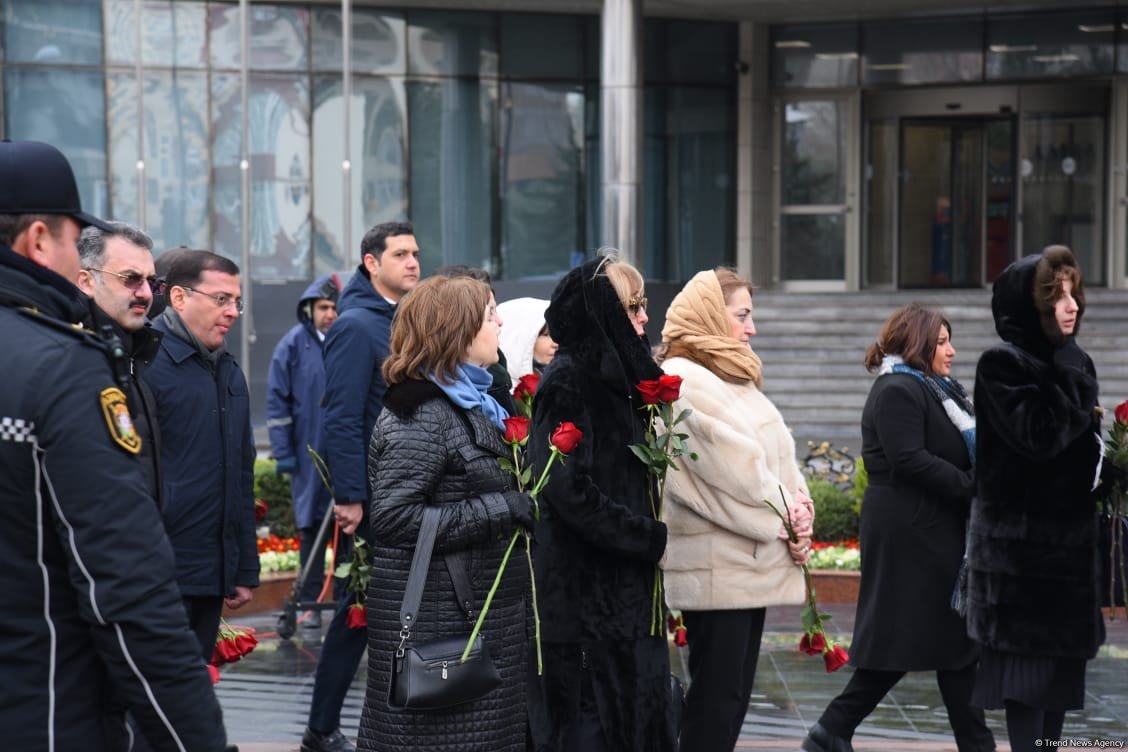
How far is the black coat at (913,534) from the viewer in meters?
6.31

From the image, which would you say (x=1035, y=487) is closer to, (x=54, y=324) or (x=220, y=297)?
(x=220, y=297)

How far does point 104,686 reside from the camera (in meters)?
2.96

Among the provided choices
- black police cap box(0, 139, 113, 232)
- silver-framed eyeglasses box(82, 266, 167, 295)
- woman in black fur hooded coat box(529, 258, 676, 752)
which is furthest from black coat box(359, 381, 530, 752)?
black police cap box(0, 139, 113, 232)

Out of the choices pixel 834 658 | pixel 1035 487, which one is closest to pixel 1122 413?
pixel 1035 487

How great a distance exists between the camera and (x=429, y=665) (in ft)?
14.5

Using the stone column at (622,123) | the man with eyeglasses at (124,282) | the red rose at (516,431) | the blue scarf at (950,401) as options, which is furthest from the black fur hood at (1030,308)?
the stone column at (622,123)

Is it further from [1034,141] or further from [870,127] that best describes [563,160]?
[1034,141]

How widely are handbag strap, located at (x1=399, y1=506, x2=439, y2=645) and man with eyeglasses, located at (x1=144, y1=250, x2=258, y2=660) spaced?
104 cm

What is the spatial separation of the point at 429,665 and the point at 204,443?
4.50 ft

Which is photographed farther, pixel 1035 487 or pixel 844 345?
pixel 844 345

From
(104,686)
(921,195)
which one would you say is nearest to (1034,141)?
(921,195)

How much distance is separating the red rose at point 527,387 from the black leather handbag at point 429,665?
3.04ft

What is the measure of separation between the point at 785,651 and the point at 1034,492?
3.42m

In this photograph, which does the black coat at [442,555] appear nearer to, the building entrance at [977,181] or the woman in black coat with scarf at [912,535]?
Result: the woman in black coat with scarf at [912,535]
